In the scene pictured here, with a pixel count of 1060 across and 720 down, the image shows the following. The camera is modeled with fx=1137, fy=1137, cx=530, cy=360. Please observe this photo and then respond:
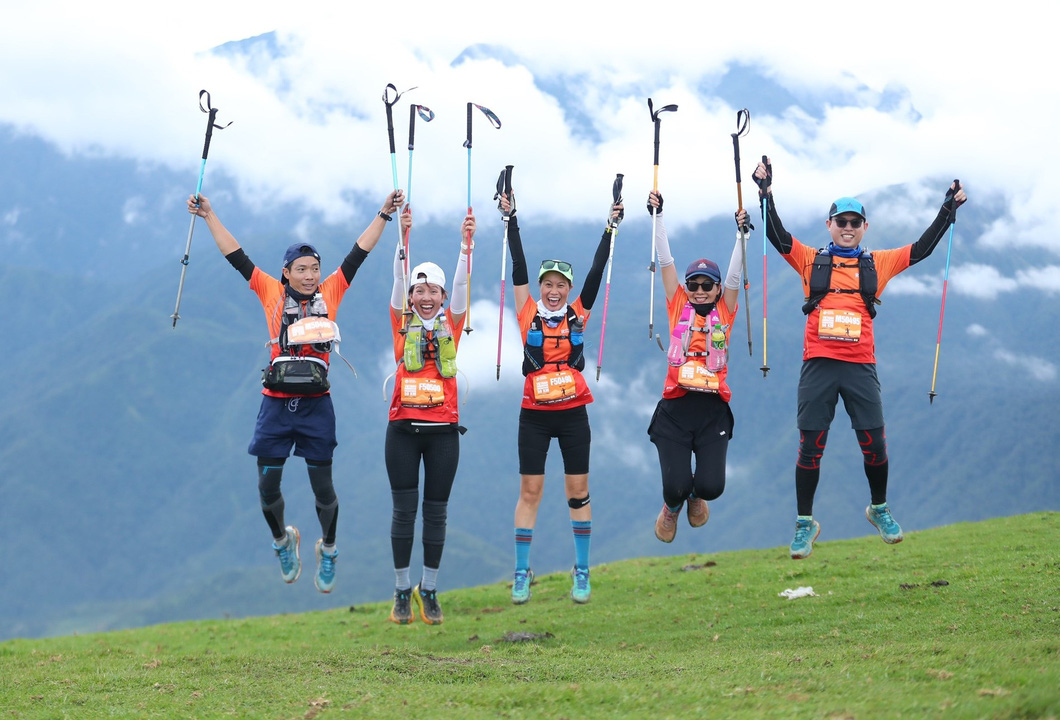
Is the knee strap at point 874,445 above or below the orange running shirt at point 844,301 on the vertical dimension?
below

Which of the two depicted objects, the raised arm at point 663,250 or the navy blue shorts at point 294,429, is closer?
the navy blue shorts at point 294,429

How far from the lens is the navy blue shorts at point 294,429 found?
44.6 ft

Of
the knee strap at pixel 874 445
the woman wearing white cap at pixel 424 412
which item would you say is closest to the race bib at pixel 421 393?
the woman wearing white cap at pixel 424 412

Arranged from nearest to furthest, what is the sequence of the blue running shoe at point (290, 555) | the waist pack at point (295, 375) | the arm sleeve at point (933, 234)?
the waist pack at point (295, 375)
the arm sleeve at point (933, 234)
the blue running shoe at point (290, 555)

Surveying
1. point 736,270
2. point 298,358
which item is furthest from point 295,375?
point 736,270

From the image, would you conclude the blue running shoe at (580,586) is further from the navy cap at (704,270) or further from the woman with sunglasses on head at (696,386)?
the navy cap at (704,270)

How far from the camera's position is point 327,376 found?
13.7 metres

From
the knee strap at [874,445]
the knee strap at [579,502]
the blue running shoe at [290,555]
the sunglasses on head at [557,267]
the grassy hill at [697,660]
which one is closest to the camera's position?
the grassy hill at [697,660]

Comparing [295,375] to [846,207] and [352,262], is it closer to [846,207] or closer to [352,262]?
[352,262]

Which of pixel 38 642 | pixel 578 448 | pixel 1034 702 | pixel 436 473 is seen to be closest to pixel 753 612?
pixel 578 448

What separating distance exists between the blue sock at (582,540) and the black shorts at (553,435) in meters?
0.84

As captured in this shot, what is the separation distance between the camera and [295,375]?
13.4 m

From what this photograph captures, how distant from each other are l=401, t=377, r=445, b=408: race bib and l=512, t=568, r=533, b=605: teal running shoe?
2618 millimetres

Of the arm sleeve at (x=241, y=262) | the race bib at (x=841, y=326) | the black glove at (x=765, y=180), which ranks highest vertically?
the black glove at (x=765, y=180)
